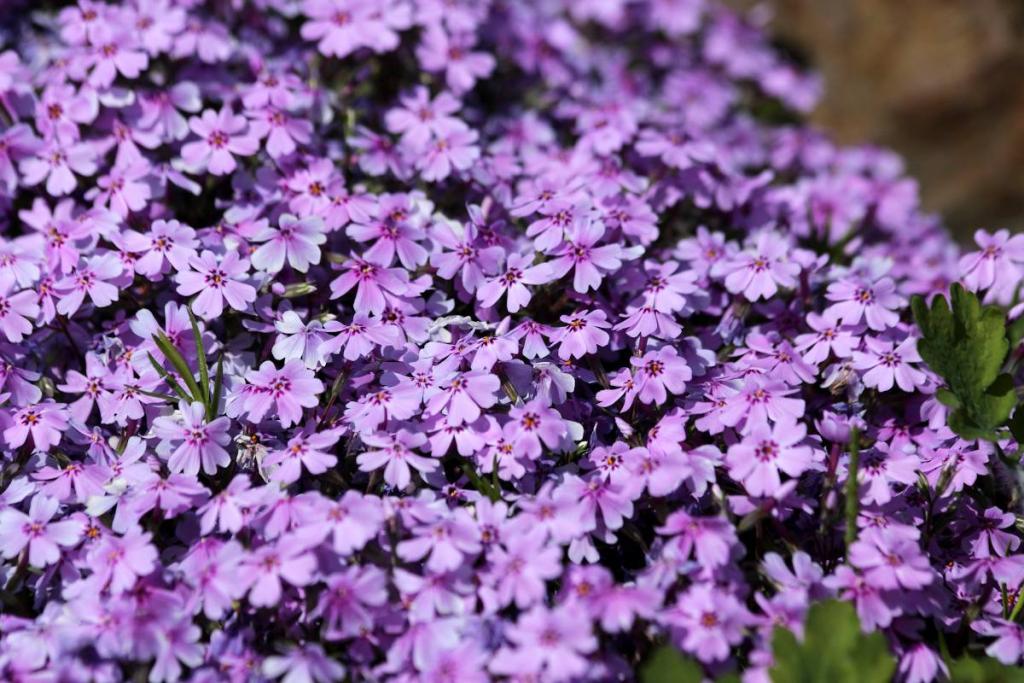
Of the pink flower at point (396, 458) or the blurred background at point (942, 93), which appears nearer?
the pink flower at point (396, 458)

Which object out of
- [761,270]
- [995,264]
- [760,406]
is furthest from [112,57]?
[995,264]

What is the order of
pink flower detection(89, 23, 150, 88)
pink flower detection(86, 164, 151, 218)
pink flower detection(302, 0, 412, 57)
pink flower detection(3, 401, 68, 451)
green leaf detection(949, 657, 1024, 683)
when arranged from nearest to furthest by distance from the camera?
1. green leaf detection(949, 657, 1024, 683)
2. pink flower detection(3, 401, 68, 451)
3. pink flower detection(86, 164, 151, 218)
4. pink flower detection(89, 23, 150, 88)
5. pink flower detection(302, 0, 412, 57)

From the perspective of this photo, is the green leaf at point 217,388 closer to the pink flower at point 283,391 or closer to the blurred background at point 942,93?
the pink flower at point 283,391

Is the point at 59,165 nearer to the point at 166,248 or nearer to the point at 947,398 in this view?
the point at 166,248

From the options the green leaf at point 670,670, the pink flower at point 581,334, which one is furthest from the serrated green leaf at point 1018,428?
the green leaf at point 670,670

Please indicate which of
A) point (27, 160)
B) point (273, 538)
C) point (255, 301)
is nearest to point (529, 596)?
point (273, 538)

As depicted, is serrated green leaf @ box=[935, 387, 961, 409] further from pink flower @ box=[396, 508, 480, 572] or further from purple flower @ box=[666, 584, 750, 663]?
pink flower @ box=[396, 508, 480, 572]

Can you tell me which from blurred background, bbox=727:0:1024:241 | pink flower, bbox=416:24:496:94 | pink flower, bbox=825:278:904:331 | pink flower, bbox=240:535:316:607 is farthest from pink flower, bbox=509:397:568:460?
blurred background, bbox=727:0:1024:241
